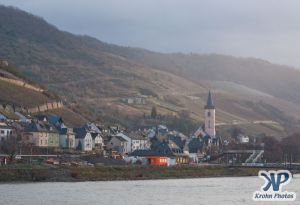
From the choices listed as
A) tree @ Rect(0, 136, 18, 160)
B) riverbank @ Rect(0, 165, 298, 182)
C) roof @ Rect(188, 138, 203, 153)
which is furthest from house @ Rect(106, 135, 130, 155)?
tree @ Rect(0, 136, 18, 160)

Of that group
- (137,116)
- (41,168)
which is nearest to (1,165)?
(41,168)

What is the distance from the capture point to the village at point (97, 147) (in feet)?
269

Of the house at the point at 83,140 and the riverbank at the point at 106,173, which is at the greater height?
the house at the point at 83,140

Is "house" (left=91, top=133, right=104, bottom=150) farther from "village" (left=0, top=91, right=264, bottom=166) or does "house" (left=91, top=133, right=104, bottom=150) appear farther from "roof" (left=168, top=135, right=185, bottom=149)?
"roof" (left=168, top=135, right=185, bottom=149)

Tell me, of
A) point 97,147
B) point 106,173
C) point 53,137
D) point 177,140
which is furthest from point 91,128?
point 106,173

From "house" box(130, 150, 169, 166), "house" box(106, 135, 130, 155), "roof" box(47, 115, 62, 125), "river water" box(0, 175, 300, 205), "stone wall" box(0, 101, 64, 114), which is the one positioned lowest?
"river water" box(0, 175, 300, 205)

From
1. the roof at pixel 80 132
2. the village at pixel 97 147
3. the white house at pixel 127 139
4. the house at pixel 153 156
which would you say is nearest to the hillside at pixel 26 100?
the village at pixel 97 147

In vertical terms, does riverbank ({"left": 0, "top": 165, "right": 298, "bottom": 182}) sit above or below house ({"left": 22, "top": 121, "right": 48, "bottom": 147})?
below

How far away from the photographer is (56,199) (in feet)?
154

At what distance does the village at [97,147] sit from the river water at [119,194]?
16.4 meters

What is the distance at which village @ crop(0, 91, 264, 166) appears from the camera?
8206 centimetres

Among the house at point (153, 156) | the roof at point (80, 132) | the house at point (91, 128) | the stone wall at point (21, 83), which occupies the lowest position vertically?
the house at point (153, 156)

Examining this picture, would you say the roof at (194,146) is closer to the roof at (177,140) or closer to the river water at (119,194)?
the roof at (177,140)

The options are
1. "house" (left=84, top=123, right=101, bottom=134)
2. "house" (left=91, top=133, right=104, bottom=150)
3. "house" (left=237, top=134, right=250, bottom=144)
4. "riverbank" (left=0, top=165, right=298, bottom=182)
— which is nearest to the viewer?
"riverbank" (left=0, top=165, right=298, bottom=182)
